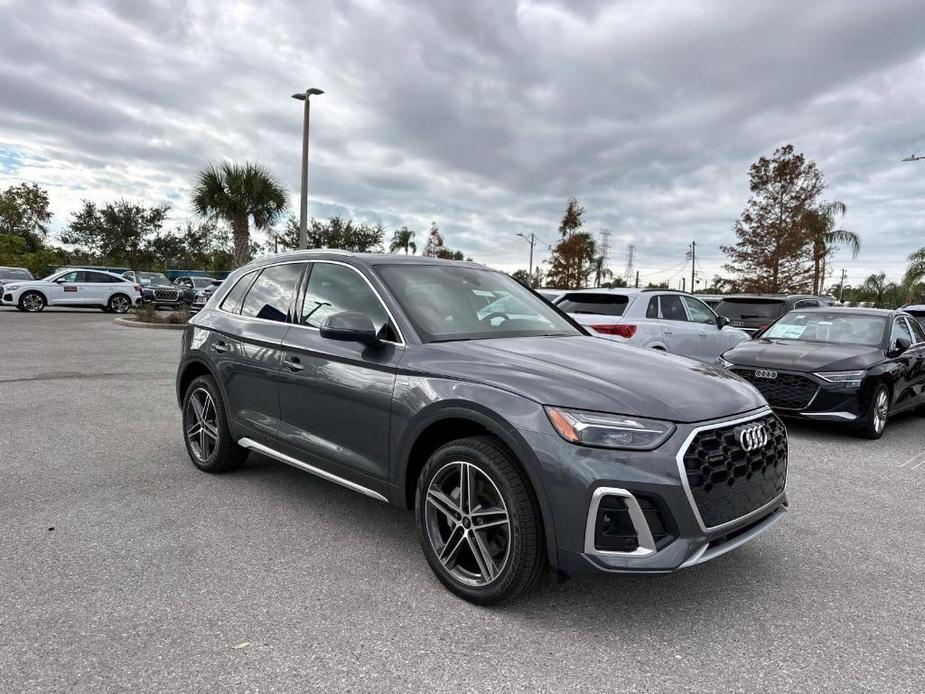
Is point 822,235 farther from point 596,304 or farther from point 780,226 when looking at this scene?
point 596,304

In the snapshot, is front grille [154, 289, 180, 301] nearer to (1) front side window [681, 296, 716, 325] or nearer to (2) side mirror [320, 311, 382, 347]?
(1) front side window [681, 296, 716, 325]

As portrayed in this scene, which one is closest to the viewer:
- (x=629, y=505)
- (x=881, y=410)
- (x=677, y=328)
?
(x=629, y=505)

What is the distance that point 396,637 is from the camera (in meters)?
2.65

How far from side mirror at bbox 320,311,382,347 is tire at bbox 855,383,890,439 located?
18.8 ft

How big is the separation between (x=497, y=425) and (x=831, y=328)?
6795 millimetres

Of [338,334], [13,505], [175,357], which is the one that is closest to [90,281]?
[175,357]

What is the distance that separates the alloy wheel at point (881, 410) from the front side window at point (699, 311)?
341cm

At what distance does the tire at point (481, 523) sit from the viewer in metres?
2.71

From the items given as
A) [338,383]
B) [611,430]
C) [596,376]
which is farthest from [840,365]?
[338,383]

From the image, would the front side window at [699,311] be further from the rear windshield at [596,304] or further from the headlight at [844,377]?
the headlight at [844,377]

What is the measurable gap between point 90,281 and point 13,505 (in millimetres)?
23891

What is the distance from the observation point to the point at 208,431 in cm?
485

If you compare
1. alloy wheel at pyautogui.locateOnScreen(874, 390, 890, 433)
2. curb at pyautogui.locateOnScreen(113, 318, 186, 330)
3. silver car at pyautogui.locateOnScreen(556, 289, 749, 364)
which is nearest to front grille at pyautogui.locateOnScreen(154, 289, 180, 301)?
curb at pyautogui.locateOnScreen(113, 318, 186, 330)

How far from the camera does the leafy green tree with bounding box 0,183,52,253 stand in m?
49.5
